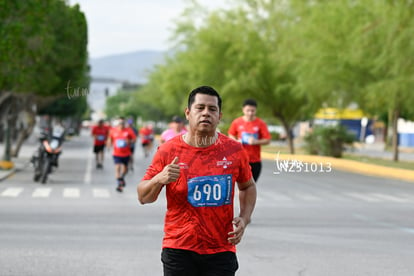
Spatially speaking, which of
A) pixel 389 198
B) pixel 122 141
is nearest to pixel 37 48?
pixel 122 141

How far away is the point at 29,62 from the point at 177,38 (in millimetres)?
26861

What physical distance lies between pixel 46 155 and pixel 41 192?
10.6 ft

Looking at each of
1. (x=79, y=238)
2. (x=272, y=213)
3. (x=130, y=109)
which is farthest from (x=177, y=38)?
(x=130, y=109)

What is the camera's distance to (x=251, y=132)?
1316 cm

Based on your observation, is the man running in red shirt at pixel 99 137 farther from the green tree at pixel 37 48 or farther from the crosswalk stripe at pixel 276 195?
the crosswalk stripe at pixel 276 195

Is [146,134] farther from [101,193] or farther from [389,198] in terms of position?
[389,198]

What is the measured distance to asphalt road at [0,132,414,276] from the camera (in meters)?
9.07

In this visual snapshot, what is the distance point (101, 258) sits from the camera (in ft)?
31.2

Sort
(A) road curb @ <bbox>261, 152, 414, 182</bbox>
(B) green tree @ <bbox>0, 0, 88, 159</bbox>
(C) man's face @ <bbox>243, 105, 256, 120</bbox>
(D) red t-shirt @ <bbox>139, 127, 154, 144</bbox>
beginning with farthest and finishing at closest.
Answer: (D) red t-shirt @ <bbox>139, 127, 154, 144</bbox>
(A) road curb @ <bbox>261, 152, 414, 182</bbox>
(B) green tree @ <bbox>0, 0, 88, 159</bbox>
(C) man's face @ <bbox>243, 105, 256, 120</bbox>

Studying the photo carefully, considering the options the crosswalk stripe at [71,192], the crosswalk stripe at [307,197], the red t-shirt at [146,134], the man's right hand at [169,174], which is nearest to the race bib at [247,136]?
the crosswalk stripe at [307,197]

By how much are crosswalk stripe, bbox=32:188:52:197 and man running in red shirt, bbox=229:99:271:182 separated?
6.42 meters

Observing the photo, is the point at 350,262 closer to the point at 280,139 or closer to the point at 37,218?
the point at 37,218

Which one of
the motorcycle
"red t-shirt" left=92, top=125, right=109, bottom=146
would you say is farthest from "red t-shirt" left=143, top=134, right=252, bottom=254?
"red t-shirt" left=92, top=125, right=109, bottom=146

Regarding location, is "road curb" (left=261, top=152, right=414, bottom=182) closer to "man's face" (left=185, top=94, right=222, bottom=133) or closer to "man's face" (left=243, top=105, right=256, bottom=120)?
"man's face" (left=243, top=105, right=256, bottom=120)
